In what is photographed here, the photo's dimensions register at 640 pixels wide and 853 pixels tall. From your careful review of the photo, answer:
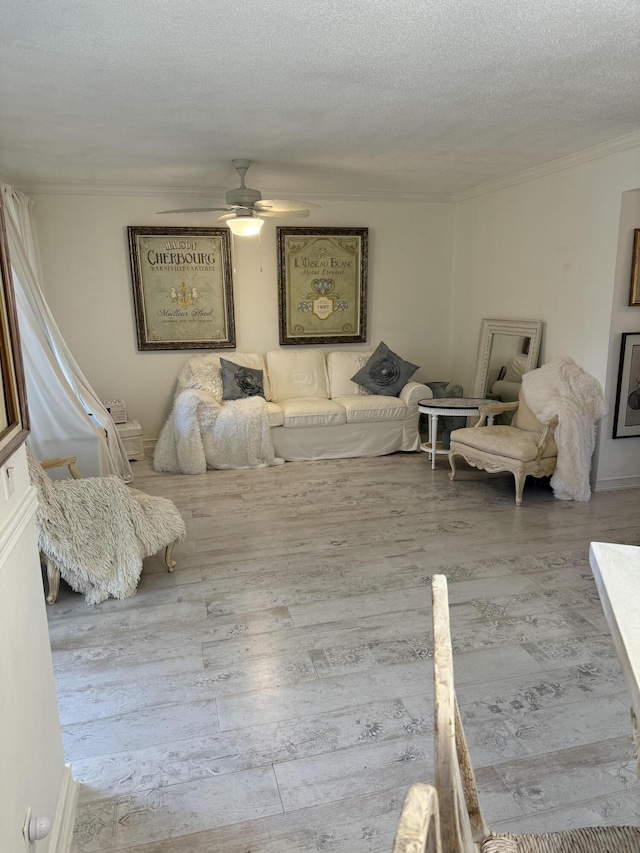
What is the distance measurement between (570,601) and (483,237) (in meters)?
3.97

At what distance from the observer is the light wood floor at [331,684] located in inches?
69.9

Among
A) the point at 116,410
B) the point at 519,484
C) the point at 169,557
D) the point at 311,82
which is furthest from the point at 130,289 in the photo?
the point at 519,484

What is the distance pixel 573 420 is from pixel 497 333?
5.08 feet

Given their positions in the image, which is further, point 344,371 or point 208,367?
point 344,371

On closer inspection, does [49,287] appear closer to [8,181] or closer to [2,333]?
[8,181]

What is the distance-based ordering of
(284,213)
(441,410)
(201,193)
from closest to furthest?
(284,213), (441,410), (201,193)

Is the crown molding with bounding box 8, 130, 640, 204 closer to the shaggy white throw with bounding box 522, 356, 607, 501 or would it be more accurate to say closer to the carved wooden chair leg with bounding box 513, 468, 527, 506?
the shaggy white throw with bounding box 522, 356, 607, 501

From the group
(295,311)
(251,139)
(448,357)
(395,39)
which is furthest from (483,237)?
(395,39)

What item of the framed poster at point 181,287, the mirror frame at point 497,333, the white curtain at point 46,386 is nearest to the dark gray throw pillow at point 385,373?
the mirror frame at point 497,333

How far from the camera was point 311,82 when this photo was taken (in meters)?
2.77

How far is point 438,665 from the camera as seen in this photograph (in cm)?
93

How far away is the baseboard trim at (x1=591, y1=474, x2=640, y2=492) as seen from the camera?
460 cm

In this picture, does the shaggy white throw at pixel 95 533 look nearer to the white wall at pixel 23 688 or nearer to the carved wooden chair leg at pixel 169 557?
the carved wooden chair leg at pixel 169 557

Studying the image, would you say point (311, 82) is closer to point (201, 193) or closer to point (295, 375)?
point (201, 193)
